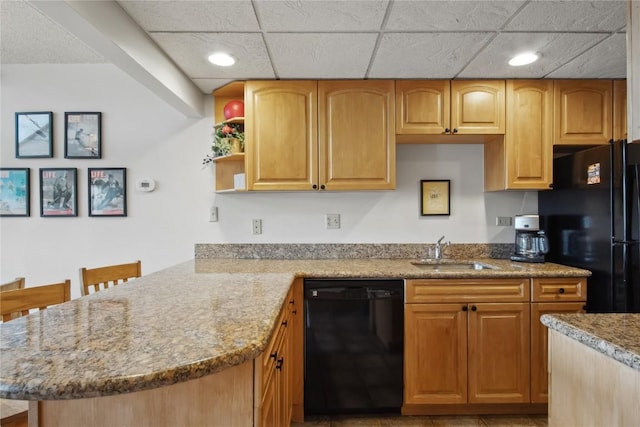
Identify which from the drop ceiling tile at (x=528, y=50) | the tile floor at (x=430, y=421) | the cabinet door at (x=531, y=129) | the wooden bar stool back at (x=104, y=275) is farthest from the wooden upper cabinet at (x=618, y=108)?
the wooden bar stool back at (x=104, y=275)

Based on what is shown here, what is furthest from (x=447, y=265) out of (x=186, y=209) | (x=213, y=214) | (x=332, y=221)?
(x=186, y=209)

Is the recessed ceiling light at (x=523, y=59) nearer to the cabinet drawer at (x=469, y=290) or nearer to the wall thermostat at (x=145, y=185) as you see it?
the cabinet drawer at (x=469, y=290)

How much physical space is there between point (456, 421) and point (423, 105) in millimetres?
2016

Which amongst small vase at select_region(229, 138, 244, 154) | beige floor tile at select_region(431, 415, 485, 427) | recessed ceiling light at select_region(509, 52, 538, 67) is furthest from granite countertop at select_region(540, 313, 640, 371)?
small vase at select_region(229, 138, 244, 154)

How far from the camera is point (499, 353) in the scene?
1.99 m

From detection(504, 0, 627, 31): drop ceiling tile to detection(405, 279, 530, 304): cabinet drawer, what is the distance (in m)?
1.38

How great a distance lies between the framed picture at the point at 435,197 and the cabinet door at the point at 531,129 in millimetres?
444

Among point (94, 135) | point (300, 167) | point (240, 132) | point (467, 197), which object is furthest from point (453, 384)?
point (94, 135)

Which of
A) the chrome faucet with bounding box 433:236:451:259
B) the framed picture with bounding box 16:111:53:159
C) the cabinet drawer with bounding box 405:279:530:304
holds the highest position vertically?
the framed picture with bounding box 16:111:53:159

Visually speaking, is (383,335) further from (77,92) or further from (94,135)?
(77,92)

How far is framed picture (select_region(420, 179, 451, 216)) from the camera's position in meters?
2.57

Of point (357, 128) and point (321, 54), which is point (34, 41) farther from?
point (357, 128)

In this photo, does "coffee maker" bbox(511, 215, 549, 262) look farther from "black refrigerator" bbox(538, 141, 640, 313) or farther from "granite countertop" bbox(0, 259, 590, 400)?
"granite countertop" bbox(0, 259, 590, 400)

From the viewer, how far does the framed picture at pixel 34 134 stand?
253cm
